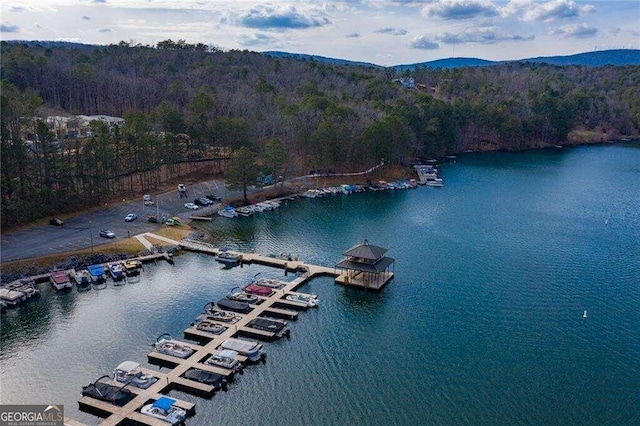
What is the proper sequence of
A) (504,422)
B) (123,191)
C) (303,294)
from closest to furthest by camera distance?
1. (504,422)
2. (303,294)
3. (123,191)

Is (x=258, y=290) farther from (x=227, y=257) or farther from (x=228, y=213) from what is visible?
(x=228, y=213)

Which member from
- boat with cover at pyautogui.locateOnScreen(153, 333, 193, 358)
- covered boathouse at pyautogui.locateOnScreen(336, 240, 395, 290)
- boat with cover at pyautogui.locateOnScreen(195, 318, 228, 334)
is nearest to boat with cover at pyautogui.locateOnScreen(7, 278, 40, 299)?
boat with cover at pyautogui.locateOnScreen(153, 333, 193, 358)

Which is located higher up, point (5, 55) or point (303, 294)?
point (5, 55)

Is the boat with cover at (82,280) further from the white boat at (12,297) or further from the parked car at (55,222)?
the parked car at (55,222)

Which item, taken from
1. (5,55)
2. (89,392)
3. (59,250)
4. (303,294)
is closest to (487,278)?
(303,294)

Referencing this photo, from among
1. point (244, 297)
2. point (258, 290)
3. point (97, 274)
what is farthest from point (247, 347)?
point (97, 274)

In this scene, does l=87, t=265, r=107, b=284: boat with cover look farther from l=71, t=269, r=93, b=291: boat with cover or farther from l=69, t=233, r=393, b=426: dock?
l=69, t=233, r=393, b=426: dock

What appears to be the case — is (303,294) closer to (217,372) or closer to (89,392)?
(217,372)

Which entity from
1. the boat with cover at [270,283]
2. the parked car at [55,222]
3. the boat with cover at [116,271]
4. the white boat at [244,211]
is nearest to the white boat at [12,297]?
the boat with cover at [116,271]
